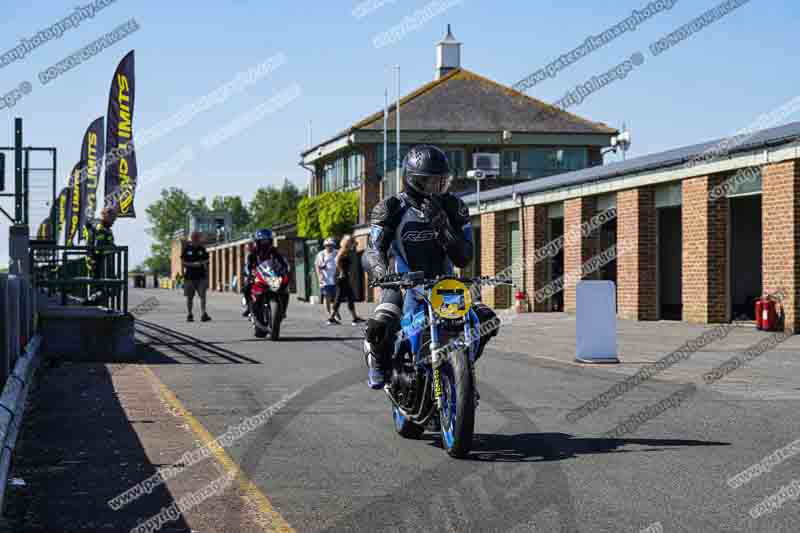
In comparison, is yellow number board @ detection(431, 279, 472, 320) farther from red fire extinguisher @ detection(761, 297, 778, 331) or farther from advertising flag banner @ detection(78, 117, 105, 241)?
advertising flag banner @ detection(78, 117, 105, 241)

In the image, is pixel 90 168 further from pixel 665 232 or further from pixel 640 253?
pixel 665 232

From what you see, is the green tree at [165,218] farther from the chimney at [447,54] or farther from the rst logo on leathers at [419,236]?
the rst logo on leathers at [419,236]

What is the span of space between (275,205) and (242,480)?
162812 mm

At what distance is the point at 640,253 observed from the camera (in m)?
26.7

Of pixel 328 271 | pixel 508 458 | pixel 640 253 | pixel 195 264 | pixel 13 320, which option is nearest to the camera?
pixel 508 458

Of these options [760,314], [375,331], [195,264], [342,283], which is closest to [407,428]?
[375,331]

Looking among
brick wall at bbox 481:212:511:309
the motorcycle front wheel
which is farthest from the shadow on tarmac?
brick wall at bbox 481:212:511:309

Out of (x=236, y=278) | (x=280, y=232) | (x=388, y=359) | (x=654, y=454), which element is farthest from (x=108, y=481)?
(x=236, y=278)

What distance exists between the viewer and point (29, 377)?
10414mm

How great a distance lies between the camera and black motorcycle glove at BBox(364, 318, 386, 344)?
7465 millimetres

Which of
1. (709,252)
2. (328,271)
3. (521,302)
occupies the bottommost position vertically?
(521,302)

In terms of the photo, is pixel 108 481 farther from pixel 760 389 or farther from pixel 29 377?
pixel 760 389

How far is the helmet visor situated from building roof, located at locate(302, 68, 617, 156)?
54.0 metres

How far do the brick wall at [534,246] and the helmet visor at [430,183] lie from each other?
2505cm
